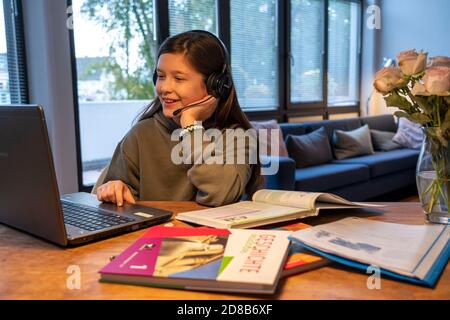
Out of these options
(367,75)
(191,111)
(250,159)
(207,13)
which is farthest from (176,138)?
(367,75)

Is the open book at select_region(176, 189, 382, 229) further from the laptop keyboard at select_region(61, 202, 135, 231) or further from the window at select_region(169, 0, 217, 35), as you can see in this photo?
the window at select_region(169, 0, 217, 35)

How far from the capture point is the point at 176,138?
1.48 m

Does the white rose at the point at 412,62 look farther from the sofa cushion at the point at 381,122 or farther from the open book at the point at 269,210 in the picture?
the sofa cushion at the point at 381,122

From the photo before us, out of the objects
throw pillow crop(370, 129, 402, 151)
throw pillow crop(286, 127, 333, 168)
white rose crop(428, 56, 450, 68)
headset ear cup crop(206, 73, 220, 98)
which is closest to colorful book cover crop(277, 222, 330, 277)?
white rose crop(428, 56, 450, 68)

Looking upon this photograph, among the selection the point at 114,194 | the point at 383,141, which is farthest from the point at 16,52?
the point at 383,141

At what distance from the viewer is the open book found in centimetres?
93

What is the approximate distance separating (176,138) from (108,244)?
0.67 meters

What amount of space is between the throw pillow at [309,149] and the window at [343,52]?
1.44m

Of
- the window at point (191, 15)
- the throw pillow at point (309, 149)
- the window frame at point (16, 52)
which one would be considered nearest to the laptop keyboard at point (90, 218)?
the window frame at point (16, 52)

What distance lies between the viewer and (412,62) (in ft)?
2.98

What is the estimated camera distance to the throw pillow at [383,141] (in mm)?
4871

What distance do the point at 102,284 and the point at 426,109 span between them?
0.69 meters

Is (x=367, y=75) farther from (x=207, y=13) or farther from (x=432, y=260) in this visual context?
(x=432, y=260)
